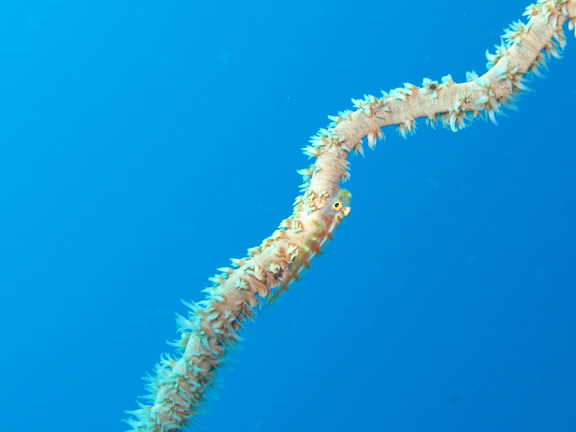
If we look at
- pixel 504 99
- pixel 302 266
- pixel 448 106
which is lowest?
pixel 302 266

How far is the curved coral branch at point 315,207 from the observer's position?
1.50 metres

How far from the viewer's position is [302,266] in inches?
59.8

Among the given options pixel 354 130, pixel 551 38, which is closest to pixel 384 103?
pixel 354 130

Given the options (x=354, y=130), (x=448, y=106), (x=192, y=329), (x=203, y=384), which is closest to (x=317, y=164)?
(x=354, y=130)

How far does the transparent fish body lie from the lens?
151 cm

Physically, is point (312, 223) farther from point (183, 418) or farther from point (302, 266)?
point (183, 418)

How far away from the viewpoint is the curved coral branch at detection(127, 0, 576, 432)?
150 cm

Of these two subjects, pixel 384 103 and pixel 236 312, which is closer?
pixel 236 312

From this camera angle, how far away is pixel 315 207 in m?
1.54

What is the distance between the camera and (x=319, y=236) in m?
1.52

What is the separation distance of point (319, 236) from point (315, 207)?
0.09 metres

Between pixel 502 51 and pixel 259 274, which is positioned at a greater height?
pixel 502 51

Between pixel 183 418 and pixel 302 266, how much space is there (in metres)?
0.59

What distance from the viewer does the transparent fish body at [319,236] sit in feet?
4.96
